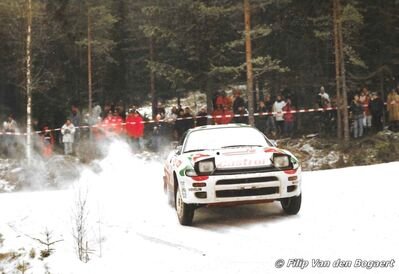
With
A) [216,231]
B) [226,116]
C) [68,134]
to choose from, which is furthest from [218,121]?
[216,231]

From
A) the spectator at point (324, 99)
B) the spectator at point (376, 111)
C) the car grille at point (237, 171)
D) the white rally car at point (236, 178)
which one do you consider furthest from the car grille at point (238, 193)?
the spectator at point (324, 99)

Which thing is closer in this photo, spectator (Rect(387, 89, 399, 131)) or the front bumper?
the front bumper

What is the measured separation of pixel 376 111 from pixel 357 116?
0.76m

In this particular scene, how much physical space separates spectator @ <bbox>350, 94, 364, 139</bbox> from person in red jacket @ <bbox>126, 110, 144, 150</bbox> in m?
8.95

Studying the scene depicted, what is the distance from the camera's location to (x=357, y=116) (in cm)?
Result: 2117

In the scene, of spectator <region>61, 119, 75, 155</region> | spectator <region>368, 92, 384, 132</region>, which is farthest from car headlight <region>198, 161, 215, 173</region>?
spectator <region>61, 119, 75, 155</region>

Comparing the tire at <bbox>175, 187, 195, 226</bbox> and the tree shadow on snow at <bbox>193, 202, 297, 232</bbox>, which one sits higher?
the tire at <bbox>175, 187, 195, 226</bbox>

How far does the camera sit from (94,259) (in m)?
7.54

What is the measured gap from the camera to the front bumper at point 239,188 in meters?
8.38

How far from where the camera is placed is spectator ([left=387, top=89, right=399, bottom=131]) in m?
20.6

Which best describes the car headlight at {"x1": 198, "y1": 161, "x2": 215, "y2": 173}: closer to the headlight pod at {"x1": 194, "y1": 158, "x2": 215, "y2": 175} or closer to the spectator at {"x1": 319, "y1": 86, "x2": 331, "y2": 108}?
the headlight pod at {"x1": 194, "y1": 158, "x2": 215, "y2": 175}

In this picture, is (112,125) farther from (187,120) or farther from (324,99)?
(324,99)

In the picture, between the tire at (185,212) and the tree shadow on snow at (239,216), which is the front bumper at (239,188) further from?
the tree shadow on snow at (239,216)

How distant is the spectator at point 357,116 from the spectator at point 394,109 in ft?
3.61
